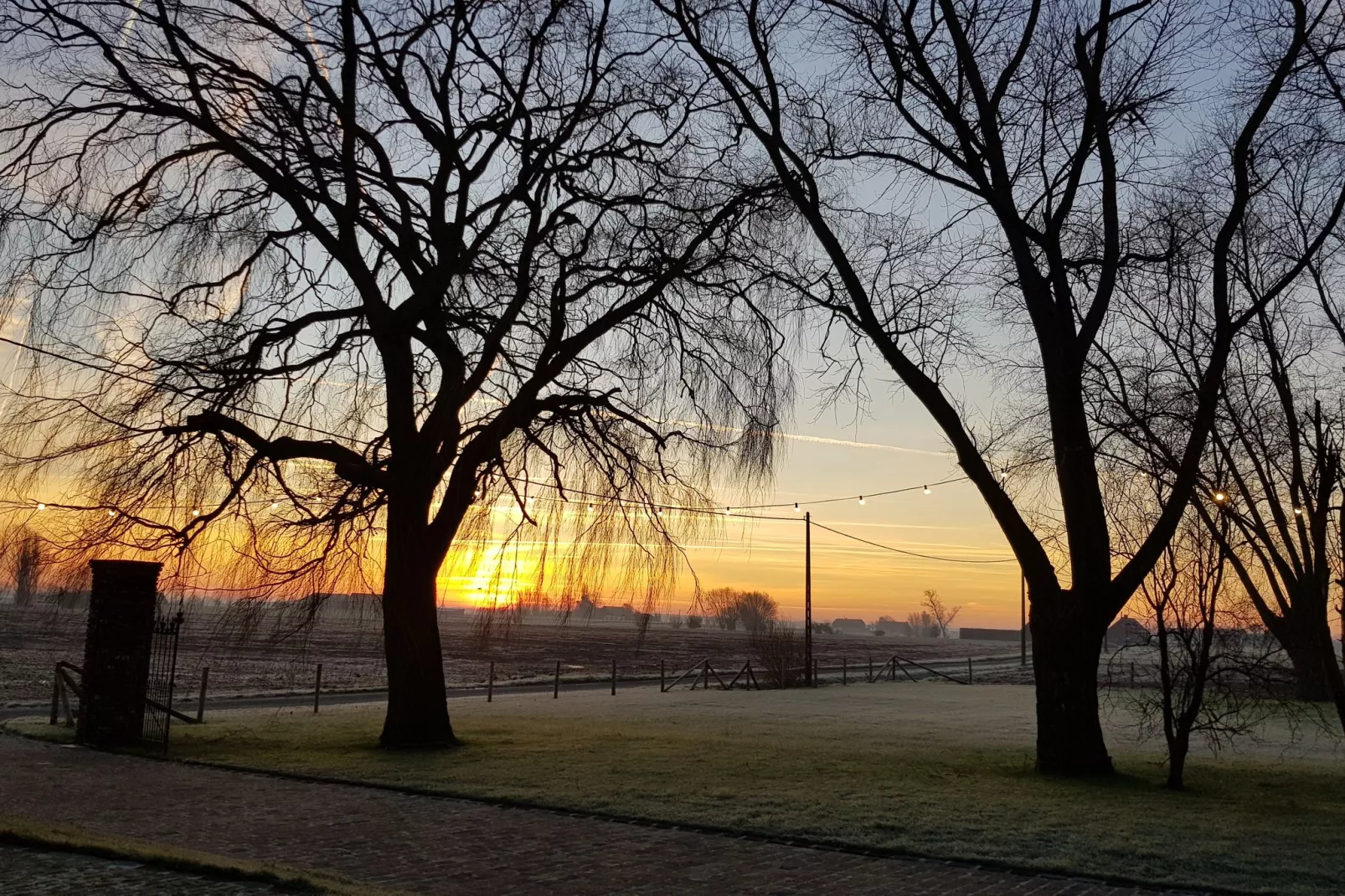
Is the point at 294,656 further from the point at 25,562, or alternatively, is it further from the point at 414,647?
the point at 25,562

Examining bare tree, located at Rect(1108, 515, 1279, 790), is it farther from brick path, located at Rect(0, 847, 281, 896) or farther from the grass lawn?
brick path, located at Rect(0, 847, 281, 896)

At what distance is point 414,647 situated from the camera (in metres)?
15.3

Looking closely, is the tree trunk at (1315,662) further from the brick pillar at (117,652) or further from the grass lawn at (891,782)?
the brick pillar at (117,652)

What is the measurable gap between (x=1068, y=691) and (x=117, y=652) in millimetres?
12766

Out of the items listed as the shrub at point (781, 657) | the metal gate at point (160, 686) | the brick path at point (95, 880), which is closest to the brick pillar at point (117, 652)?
the metal gate at point (160, 686)

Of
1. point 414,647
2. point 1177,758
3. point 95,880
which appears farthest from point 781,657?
point 95,880

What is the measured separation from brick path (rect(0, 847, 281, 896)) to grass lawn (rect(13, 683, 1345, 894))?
416 centimetres

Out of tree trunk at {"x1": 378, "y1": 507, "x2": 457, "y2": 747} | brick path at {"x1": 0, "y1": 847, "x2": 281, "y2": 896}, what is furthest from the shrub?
brick path at {"x1": 0, "y1": 847, "x2": 281, "y2": 896}

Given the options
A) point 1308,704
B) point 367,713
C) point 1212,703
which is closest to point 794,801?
point 1212,703

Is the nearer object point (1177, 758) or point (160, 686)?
point (1177, 758)

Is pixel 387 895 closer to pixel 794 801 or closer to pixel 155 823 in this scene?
pixel 155 823

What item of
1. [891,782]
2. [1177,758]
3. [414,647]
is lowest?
[891,782]

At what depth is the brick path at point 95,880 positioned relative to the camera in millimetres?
6270

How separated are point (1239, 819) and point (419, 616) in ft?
33.4
